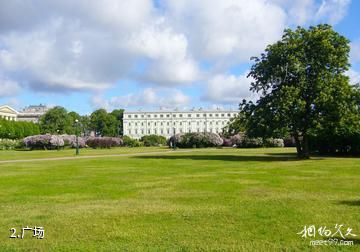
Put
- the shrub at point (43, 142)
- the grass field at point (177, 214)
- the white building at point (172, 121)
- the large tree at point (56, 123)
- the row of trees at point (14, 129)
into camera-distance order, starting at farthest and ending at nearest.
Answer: the white building at point (172, 121)
the large tree at point (56, 123)
the row of trees at point (14, 129)
the shrub at point (43, 142)
the grass field at point (177, 214)

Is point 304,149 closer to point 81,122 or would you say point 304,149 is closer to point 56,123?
point 56,123

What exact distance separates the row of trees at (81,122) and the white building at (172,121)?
641 centimetres

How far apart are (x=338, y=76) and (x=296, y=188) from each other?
22.7m

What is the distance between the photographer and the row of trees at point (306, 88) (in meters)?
33.8

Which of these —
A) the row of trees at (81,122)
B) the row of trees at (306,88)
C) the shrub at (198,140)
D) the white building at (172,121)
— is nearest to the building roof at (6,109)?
the row of trees at (81,122)

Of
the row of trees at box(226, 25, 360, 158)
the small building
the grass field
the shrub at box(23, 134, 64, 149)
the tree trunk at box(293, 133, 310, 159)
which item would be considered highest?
the small building

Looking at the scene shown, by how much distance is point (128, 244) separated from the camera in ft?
25.4

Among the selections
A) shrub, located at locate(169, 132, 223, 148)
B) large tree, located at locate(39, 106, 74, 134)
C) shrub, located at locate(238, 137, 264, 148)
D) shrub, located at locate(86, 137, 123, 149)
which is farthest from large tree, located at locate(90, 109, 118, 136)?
shrub, located at locate(238, 137, 264, 148)

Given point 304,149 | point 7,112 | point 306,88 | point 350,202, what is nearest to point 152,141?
point 304,149

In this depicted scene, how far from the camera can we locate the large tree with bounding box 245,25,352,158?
111 feet

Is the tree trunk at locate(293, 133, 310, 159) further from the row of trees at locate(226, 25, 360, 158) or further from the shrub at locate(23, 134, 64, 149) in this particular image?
the shrub at locate(23, 134, 64, 149)

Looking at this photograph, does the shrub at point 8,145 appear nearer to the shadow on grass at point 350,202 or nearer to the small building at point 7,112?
the small building at point 7,112

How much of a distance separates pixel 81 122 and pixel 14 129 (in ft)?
124

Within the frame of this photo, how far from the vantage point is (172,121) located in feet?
599
